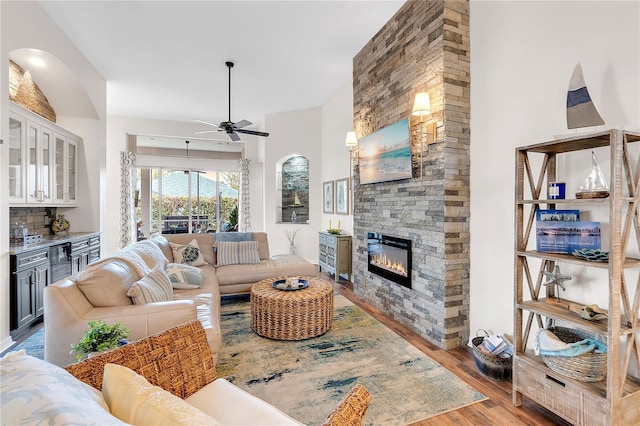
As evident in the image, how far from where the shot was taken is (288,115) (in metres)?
7.10

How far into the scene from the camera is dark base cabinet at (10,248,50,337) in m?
3.07

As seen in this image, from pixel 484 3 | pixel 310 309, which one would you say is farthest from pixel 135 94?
pixel 484 3

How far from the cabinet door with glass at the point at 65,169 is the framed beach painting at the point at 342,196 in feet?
13.9

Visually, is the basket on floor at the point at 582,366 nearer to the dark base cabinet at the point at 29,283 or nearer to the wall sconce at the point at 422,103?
the wall sconce at the point at 422,103

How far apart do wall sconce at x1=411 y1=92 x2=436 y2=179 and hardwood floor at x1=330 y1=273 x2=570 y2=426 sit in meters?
1.64

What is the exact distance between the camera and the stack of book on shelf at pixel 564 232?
1.84 metres

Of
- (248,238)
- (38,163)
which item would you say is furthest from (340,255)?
(38,163)

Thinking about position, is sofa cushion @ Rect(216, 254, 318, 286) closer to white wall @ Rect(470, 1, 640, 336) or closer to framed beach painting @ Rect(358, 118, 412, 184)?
framed beach painting @ Rect(358, 118, 412, 184)

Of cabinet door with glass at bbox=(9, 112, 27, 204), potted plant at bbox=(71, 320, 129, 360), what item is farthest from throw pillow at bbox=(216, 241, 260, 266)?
potted plant at bbox=(71, 320, 129, 360)

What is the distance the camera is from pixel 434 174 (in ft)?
9.84

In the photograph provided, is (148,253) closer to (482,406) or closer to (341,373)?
(341,373)

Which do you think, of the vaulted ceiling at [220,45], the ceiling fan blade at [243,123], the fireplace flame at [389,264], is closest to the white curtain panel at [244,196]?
the vaulted ceiling at [220,45]

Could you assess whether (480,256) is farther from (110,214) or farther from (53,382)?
(110,214)

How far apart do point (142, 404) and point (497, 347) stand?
243 centimetres
